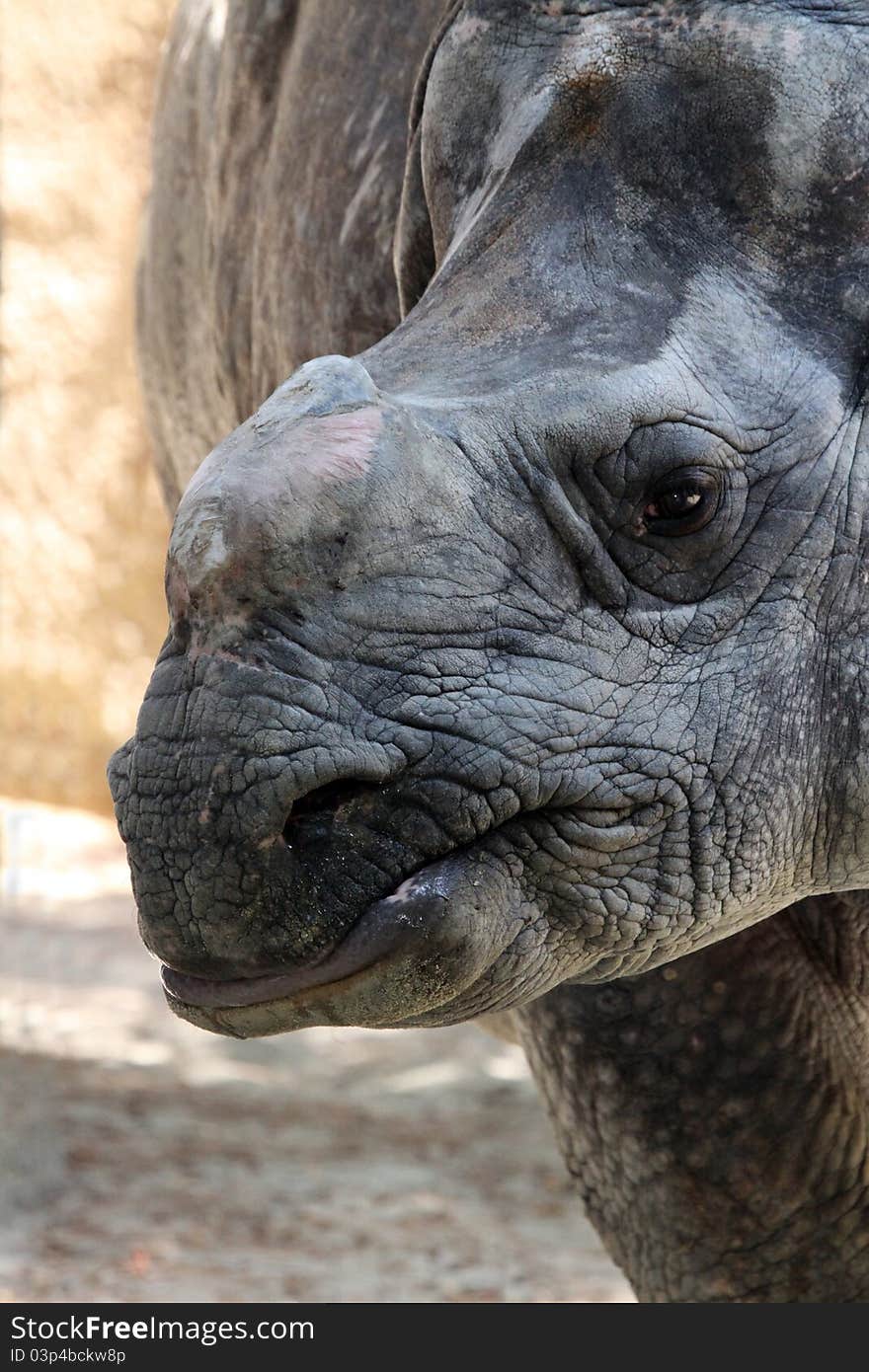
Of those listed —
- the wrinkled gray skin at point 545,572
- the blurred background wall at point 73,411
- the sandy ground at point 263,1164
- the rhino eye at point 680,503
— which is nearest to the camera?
the wrinkled gray skin at point 545,572

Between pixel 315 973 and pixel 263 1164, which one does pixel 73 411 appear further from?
pixel 315 973

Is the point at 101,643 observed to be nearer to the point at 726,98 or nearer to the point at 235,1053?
the point at 235,1053

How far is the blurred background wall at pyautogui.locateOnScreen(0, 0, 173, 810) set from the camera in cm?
1083

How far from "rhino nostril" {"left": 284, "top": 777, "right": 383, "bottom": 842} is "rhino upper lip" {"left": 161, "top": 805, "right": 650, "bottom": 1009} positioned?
0.11 m

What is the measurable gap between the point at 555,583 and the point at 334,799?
0.34 metres

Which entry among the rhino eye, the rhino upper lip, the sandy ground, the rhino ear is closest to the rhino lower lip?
the rhino upper lip

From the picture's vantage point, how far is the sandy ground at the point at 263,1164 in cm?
553

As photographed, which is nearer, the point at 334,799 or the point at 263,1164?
the point at 334,799

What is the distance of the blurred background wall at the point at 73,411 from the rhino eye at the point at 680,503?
337 inches

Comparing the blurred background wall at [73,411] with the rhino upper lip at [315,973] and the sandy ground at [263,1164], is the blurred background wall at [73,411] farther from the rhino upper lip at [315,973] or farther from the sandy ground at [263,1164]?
the rhino upper lip at [315,973]

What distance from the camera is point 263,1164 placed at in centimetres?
637

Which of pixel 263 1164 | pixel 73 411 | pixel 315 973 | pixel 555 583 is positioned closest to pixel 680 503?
pixel 555 583

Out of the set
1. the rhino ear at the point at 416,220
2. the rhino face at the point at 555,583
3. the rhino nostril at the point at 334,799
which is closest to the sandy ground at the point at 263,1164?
the rhino ear at the point at 416,220

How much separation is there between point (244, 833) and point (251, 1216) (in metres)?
4.14
